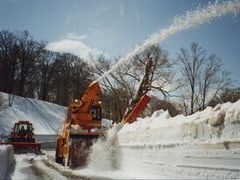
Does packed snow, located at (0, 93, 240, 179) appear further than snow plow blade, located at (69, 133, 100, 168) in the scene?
No

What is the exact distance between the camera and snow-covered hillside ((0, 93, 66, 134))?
6016cm

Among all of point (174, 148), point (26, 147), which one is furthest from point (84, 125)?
point (26, 147)

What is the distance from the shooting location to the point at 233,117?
819cm

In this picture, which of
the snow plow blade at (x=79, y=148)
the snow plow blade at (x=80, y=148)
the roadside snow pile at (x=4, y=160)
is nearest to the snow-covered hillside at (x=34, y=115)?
the roadside snow pile at (x=4, y=160)

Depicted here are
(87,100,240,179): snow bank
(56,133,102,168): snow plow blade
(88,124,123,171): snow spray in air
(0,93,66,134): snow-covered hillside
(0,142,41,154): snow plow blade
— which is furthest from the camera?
(0,93,66,134): snow-covered hillside

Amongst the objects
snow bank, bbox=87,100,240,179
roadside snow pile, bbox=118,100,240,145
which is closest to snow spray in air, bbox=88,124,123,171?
snow bank, bbox=87,100,240,179

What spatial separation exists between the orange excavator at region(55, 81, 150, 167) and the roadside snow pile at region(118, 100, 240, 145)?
9.98ft

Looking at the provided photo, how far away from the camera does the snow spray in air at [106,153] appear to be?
14498 millimetres

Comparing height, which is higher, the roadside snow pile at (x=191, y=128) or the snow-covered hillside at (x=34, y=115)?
the snow-covered hillside at (x=34, y=115)

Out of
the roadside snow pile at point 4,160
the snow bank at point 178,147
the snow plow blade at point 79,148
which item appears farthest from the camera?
the snow plow blade at point 79,148

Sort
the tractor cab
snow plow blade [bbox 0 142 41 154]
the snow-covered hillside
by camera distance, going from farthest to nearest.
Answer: the snow-covered hillside < the tractor cab < snow plow blade [bbox 0 142 41 154]

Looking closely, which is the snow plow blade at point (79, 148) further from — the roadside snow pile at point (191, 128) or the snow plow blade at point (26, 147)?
the snow plow blade at point (26, 147)

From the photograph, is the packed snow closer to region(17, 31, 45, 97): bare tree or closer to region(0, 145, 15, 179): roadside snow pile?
region(0, 145, 15, 179): roadside snow pile

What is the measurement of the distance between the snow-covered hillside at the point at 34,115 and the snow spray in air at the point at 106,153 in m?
43.0
